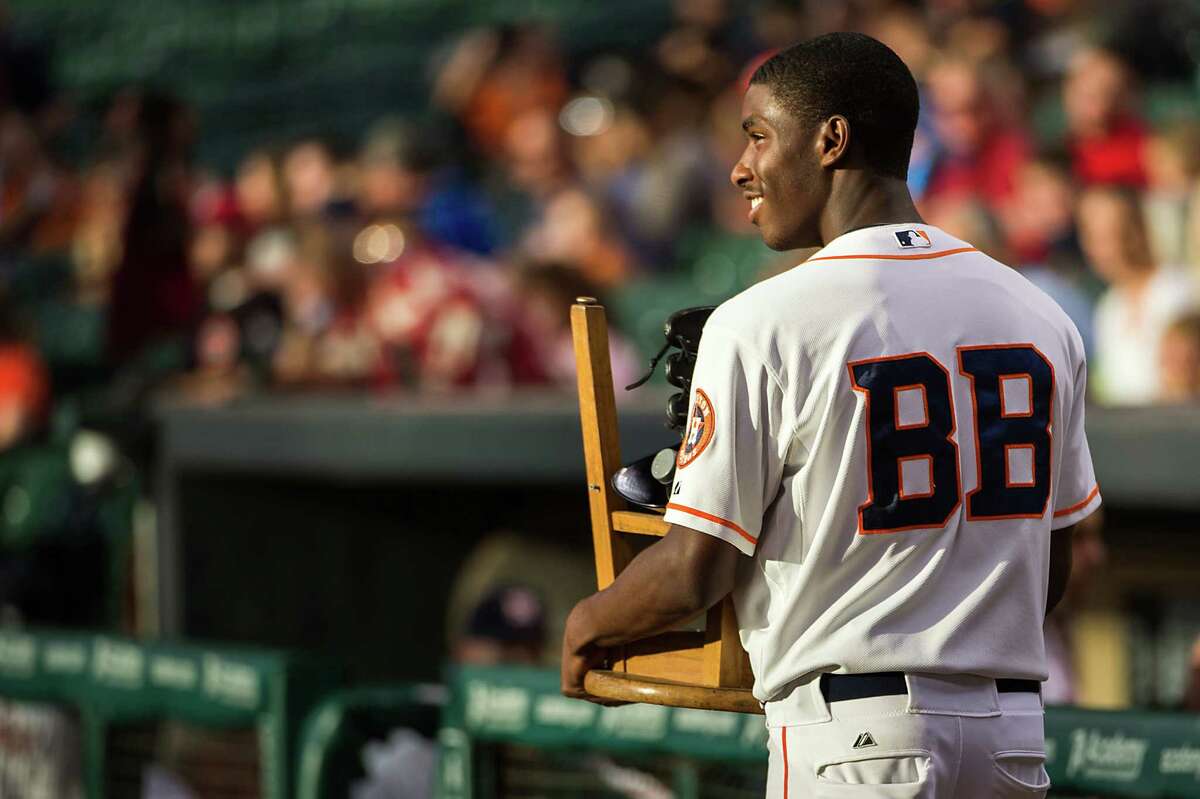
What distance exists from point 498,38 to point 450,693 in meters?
5.20

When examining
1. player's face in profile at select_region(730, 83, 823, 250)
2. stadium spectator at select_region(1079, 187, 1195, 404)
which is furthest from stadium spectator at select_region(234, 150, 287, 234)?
player's face in profile at select_region(730, 83, 823, 250)

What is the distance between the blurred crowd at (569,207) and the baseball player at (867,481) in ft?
9.70

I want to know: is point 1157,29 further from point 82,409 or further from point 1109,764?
point 82,409

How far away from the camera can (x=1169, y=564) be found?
4715 millimetres

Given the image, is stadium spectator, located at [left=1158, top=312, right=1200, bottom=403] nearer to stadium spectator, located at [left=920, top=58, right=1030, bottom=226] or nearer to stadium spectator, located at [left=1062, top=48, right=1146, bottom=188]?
stadium spectator, located at [left=1062, top=48, right=1146, bottom=188]

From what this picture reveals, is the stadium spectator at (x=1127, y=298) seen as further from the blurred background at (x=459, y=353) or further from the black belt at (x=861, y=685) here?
the black belt at (x=861, y=685)

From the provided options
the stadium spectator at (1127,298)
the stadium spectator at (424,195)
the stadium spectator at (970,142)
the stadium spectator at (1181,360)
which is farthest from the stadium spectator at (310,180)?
the stadium spectator at (1181,360)

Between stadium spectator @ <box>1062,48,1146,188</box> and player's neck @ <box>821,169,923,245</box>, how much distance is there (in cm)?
361

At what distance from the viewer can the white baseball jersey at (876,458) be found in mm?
1741

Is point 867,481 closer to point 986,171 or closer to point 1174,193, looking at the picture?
point 1174,193

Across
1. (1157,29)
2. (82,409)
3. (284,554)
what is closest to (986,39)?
(1157,29)

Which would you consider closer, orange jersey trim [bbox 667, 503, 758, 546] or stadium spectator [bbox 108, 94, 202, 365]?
orange jersey trim [bbox 667, 503, 758, 546]

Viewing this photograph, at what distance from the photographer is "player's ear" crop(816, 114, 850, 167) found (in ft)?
5.97

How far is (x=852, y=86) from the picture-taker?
71.3 inches
